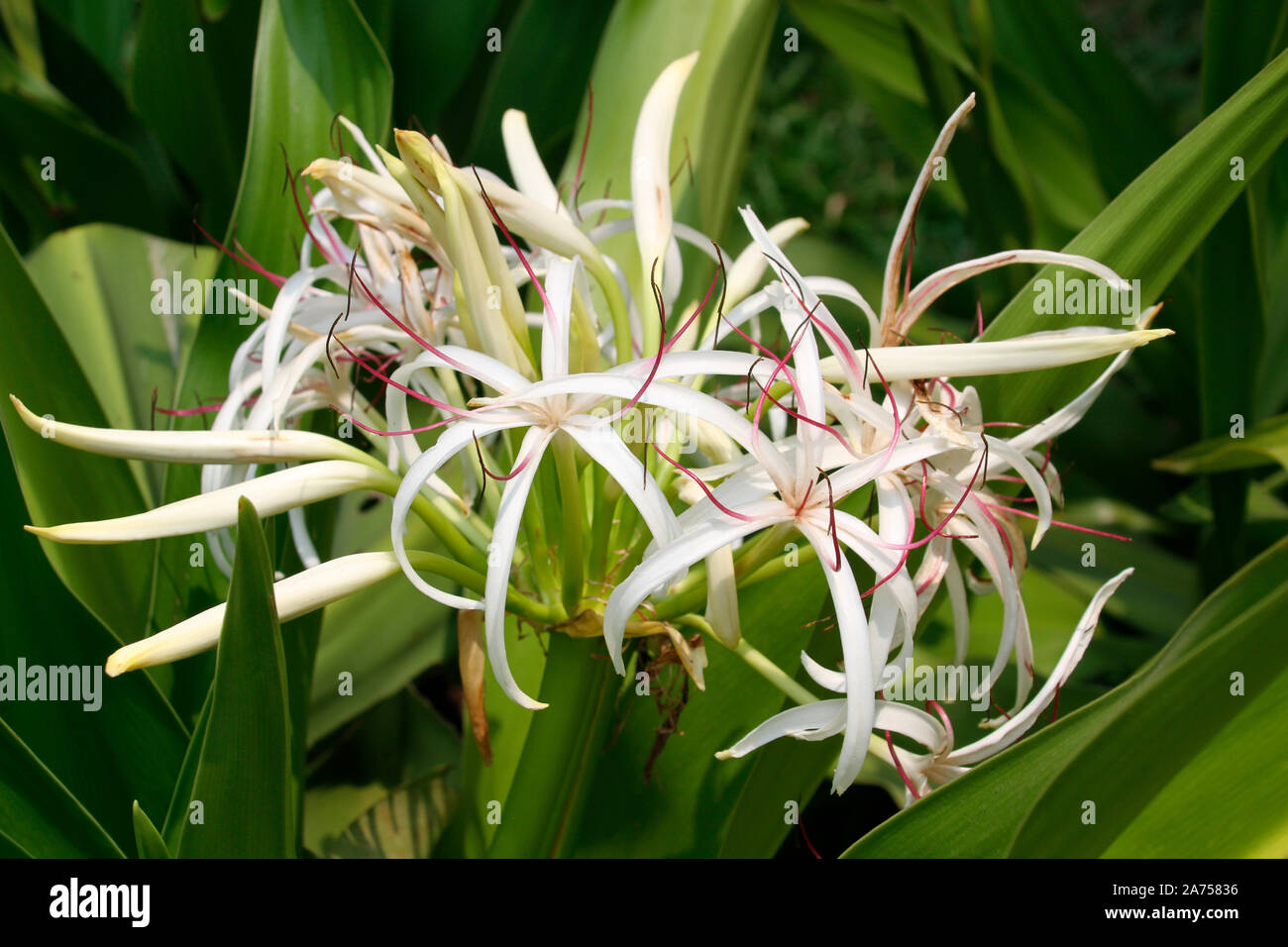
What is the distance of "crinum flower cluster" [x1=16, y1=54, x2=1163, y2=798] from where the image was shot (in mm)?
567

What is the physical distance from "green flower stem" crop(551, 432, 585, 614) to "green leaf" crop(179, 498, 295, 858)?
18 centimetres

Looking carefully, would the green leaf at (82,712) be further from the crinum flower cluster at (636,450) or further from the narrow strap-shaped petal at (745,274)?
the narrow strap-shaped petal at (745,274)

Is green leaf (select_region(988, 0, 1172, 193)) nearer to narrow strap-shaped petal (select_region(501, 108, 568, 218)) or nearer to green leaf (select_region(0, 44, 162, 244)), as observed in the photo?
narrow strap-shaped petal (select_region(501, 108, 568, 218))

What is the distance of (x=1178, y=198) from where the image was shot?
2.35 feet

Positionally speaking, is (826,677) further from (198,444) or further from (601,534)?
(198,444)

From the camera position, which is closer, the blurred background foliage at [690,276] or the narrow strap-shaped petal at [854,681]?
the narrow strap-shaped petal at [854,681]

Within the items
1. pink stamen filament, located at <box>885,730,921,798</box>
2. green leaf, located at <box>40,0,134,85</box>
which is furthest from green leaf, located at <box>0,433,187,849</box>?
green leaf, located at <box>40,0,134,85</box>

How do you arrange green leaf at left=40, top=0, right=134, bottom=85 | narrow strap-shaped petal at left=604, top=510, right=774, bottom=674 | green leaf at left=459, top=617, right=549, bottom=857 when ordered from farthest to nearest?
green leaf at left=40, top=0, right=134, bottom=85
green leaf at left=459, top=617, right=549, bottom=857
narrow strap-shaped petal at left=604, top=510, right=774, bottom=674

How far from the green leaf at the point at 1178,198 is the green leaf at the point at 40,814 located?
2.39 feet

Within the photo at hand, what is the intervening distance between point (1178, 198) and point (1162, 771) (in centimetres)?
39

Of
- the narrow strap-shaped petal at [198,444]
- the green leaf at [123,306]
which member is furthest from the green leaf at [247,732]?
the green leaf at [123,306]

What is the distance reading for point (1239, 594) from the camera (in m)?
0.67

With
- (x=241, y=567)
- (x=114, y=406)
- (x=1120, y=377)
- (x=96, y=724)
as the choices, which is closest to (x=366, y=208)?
(x=241, y=567)

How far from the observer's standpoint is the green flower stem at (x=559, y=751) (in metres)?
0.71
